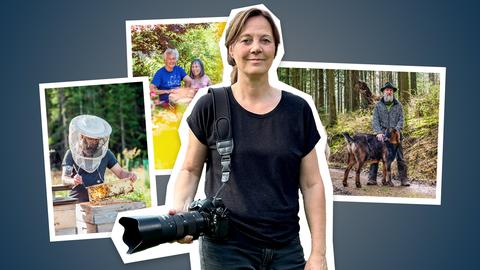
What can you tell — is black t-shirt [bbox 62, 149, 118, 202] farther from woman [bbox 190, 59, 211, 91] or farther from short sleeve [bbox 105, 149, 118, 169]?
woman [bbox 190, 59, 211, 91]

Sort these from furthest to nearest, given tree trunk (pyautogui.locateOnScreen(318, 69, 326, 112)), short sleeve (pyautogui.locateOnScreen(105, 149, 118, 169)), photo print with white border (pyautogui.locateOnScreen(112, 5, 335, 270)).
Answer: short sleeve (pyautogui.locateOnScreen(105, 149, 118, 169))
tree trunk (pyautogui.locateOnScreen(318, 69, 326, 112))
photo print with white border (pyautogui.locateOnScreen(112, 5, 335, 270))

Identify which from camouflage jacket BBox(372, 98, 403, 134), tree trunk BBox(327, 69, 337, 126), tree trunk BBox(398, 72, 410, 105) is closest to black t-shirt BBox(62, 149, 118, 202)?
tree trunk BBox(327, 69, 337, 126)

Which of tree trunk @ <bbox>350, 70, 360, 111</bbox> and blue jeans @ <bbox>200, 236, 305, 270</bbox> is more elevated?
tree trunk @ <bbox>350, 70, 360, 111</bbox>

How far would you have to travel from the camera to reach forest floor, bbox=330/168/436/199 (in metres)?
4.04

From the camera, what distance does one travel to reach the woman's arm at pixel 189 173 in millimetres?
3162

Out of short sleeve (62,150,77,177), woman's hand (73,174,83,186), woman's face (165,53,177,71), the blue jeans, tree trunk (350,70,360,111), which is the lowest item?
the blue jeans

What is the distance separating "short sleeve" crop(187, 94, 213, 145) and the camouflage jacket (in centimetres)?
140

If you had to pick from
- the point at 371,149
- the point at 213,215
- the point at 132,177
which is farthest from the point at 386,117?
the point at 132,177

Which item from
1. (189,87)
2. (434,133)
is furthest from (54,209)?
(434,133)

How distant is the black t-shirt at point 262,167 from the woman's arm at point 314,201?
0.07 m

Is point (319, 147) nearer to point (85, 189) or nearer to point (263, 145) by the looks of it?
point (263, 145)

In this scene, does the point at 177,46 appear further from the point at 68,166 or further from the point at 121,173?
the point at 68,166

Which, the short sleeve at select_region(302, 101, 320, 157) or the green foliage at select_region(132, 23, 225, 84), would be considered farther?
the green foliage at select_region(132, 23, 225, 84)

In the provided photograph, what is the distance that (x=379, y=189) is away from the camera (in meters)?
4.09
